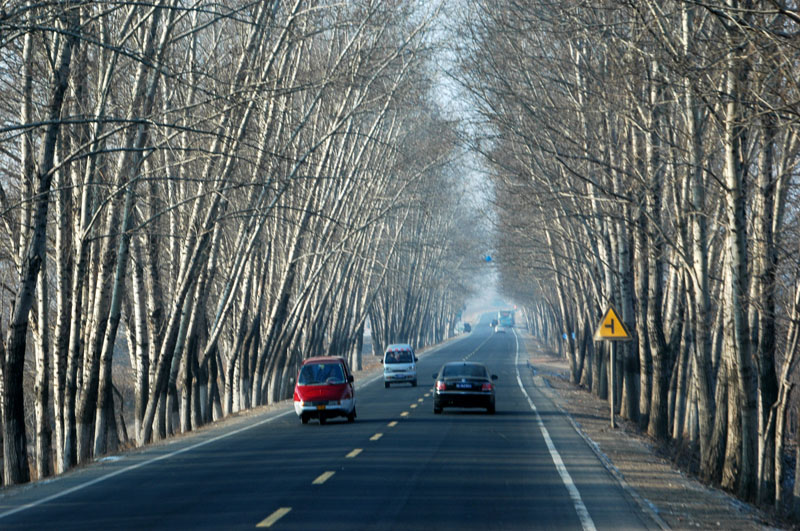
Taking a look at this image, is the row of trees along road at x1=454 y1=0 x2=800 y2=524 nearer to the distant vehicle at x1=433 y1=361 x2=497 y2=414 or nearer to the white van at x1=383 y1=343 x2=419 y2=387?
the distant vehicle at x1=433 y1=361 x2=497 y2=414

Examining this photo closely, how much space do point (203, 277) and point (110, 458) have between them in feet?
44.4

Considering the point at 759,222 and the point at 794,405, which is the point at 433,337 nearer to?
the point at 794,405

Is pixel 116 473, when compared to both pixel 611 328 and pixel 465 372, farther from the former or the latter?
pixel 465 372

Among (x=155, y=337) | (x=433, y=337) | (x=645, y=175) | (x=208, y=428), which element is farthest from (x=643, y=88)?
→ (x=433, y=337)

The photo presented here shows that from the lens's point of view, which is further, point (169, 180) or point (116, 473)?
point (169, 180)

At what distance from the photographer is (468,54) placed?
29656 mm

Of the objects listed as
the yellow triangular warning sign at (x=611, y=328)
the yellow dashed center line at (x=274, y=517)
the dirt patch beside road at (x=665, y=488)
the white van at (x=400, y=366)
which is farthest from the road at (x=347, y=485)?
the white van at (x=400, y=366)

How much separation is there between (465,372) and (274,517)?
19.3 m

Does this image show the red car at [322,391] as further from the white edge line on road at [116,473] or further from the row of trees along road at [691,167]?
the row of trees along road at [691,167]

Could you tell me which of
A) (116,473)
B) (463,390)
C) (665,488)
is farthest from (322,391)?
(665,488)

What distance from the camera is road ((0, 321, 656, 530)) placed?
12.3 m

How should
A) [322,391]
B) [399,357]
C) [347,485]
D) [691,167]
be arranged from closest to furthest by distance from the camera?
[347,485] < [691,167] < [322,391] < [399,357]

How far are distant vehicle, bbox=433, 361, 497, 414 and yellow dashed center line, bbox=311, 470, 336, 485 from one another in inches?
552

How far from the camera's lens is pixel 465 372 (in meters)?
31.3
